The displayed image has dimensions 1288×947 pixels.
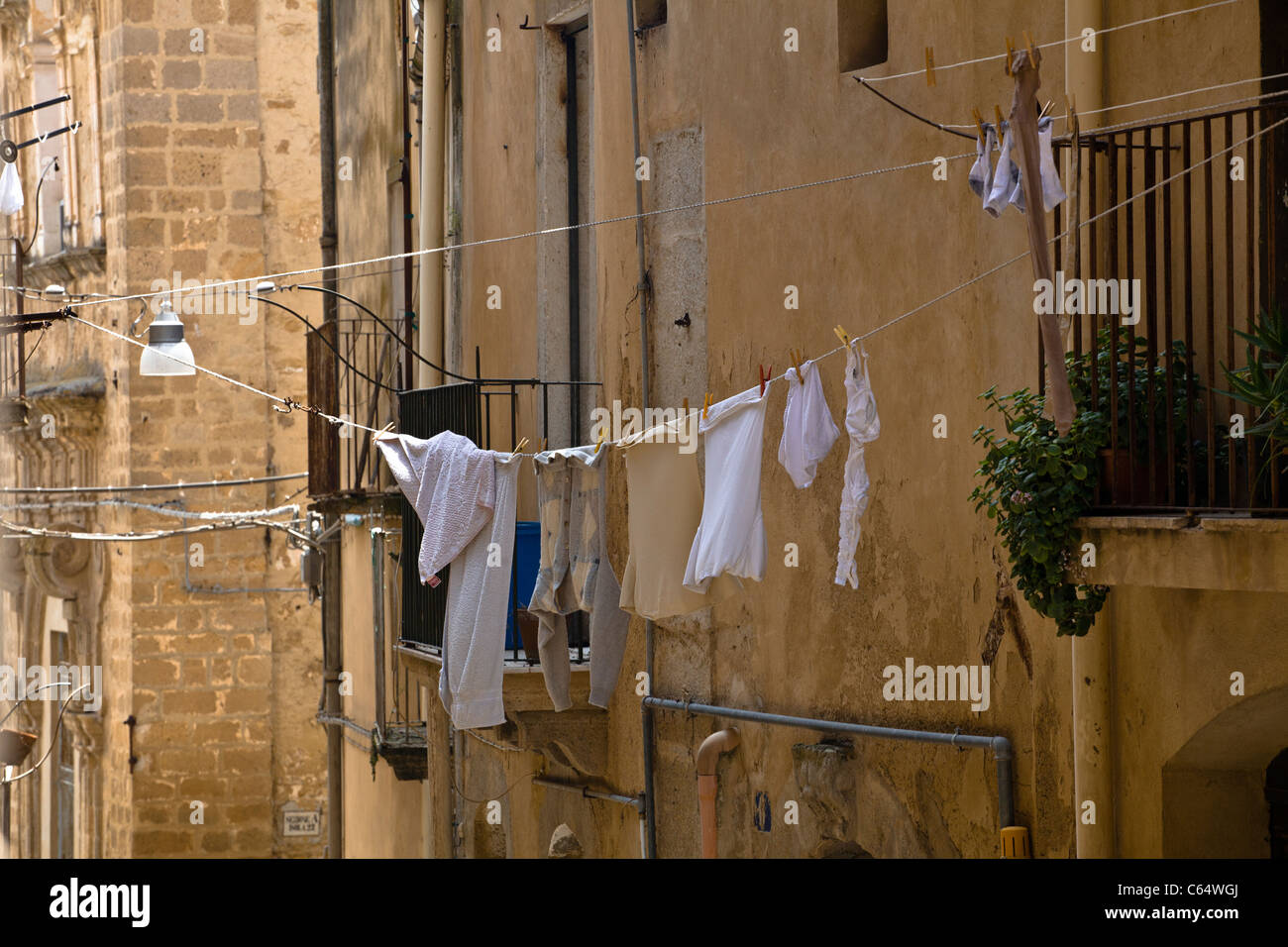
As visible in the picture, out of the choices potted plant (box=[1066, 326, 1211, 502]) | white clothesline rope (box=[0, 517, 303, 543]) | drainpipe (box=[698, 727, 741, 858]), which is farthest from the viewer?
white clothesline rope (box=[0, 517, 303, 543])

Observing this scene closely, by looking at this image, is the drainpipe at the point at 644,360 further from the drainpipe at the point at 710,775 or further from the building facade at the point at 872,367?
the drainpipe at the point at 710,775

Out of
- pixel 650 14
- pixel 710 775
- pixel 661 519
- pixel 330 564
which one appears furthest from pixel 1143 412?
pixel 330 564

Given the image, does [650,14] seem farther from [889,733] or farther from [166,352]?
[889,733]

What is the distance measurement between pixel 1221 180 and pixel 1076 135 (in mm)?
581

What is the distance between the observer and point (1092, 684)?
6758 mm

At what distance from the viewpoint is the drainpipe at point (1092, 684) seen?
264 inches

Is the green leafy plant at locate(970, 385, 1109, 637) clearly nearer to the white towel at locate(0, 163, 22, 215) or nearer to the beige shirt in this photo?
the beige shirt

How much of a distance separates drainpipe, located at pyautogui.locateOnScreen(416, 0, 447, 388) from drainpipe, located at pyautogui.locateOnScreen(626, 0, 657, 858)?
120 inches

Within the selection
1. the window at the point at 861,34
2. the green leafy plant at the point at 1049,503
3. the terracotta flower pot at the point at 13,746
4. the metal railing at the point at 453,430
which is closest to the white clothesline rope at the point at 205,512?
the terracotta flower pot at the point at 13,746

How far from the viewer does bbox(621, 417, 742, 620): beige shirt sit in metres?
8.29

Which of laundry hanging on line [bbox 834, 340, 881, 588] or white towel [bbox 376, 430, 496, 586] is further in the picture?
white towel [bbox 376, 430, 496, 586]

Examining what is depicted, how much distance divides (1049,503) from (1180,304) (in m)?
1.06

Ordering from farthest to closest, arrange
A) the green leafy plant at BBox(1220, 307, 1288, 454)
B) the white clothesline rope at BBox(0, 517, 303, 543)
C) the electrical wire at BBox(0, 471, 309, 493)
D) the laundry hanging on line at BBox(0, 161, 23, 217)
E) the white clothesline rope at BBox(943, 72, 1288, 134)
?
the electrical wire at BBox(0, 471, 309, 493), the white clothesline rope at BBox(0, 517, 303, 543), the laundry hanging on line at BBox(0, 161, 23, 217), the white clothesline rope at BBox(943, 72, 1288, 134), the green leafy plant at BBox(1220, 307, 1288, 454)

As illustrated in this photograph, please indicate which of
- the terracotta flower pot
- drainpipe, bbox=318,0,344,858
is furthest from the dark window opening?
the terracotta flower pot
